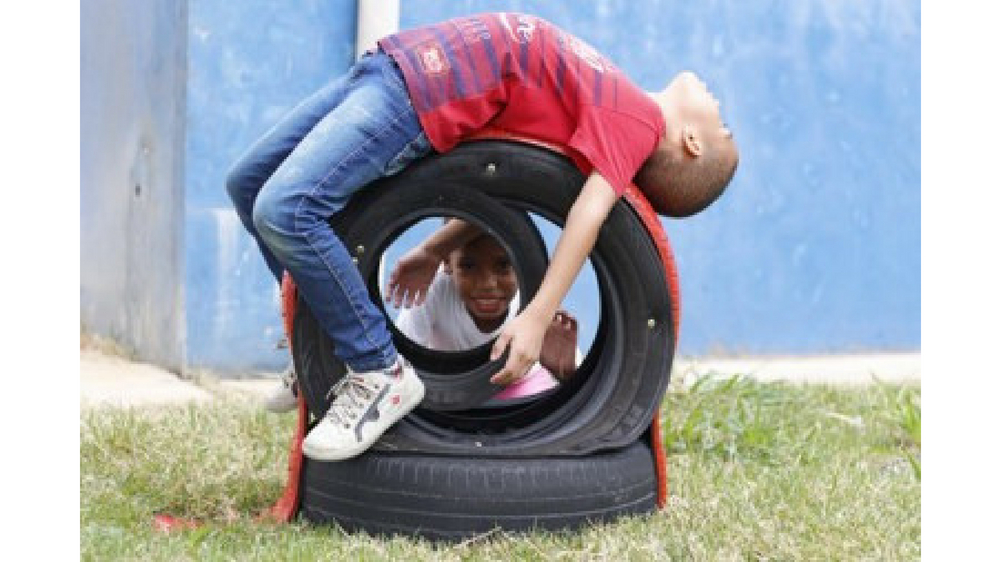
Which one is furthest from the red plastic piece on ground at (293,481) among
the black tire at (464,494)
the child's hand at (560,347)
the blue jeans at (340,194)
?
the child's hand at (560,347)

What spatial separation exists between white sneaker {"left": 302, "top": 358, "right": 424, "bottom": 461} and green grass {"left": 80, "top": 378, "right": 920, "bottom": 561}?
0.21 meters

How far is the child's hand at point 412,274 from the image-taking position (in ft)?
13.6

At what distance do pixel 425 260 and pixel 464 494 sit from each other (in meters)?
1.08

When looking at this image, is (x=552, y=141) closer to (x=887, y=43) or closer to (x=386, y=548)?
(x=386, y=548)

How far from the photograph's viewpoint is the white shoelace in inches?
127

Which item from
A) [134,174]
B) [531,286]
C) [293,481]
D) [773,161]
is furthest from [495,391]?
[773,161]

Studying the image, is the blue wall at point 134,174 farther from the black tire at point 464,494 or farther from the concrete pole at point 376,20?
the black tire at point 464,494

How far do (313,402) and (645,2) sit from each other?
11.0 ft

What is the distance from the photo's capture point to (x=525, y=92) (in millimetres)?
3293

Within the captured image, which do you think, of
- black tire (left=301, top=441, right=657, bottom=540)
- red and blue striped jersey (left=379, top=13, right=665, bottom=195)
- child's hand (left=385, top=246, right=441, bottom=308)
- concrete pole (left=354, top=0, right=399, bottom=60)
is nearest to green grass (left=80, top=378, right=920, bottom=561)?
black tire (left=301, top=441, right=657, bottom=540)

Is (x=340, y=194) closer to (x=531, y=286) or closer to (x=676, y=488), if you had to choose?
(x=531, y=286)

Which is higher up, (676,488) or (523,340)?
(523,340)

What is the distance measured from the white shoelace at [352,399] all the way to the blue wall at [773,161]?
232 centimetres

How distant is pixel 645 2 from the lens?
20.2 feet
